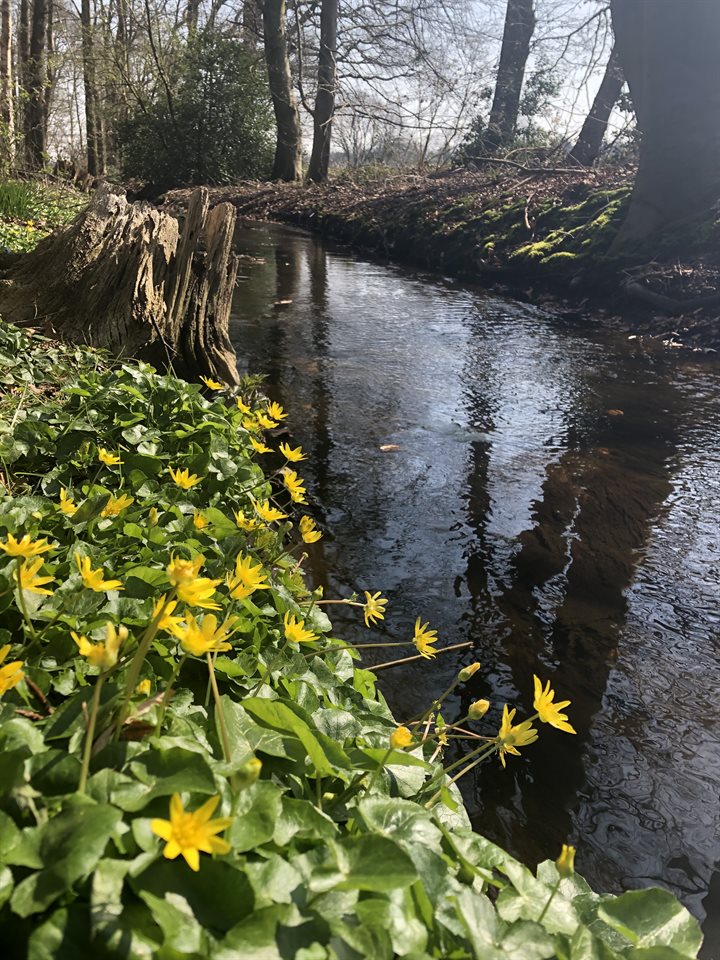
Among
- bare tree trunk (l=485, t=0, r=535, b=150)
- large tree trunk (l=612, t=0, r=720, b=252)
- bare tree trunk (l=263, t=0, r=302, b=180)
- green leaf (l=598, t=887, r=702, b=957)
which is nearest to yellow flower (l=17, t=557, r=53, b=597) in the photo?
green leaf (l=598, t=887, r=702, b=957)

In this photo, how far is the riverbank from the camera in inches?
295

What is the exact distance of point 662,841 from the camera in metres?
1.69

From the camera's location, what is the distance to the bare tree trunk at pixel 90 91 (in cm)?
1783

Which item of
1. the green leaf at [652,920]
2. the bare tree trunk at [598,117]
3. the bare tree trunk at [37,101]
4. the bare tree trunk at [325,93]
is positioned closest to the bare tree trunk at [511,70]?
the bare tree trunk at [598,117]

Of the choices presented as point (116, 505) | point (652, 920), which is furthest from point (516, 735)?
point (116, 505)

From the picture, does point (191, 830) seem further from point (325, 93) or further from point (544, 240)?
point (325, 93)

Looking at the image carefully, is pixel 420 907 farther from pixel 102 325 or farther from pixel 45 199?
pixel 45 199

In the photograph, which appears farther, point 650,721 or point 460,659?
point 460,659

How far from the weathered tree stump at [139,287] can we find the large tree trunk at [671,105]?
5.86m

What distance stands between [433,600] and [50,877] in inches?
79.7

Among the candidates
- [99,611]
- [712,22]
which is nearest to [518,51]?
[712,22]

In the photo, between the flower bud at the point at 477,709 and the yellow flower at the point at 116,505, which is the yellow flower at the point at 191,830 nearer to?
the flower bud at the point at 477,709

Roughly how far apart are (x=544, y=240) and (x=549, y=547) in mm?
7455

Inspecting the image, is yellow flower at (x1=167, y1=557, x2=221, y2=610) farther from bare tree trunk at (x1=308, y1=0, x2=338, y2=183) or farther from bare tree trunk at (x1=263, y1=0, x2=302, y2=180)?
bare tree trunk at (x1=263, y1=0, x2=302, y2=180)
